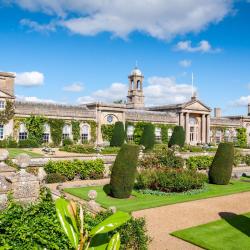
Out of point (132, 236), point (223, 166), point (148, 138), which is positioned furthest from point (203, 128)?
point (132, 236)

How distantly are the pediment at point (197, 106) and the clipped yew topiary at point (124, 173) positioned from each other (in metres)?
32.9

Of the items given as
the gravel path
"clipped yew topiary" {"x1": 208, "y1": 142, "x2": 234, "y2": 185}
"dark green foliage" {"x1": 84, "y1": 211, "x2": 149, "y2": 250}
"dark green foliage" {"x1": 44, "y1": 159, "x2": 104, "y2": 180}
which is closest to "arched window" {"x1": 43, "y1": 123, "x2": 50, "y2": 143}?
"dark green foliage" {"x1": 44, "y1": 159, "x2": 104, "y2": 180}

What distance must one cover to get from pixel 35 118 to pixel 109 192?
2084 centimetres

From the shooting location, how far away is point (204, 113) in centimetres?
4797

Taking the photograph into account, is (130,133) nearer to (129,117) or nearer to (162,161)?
(129,117)

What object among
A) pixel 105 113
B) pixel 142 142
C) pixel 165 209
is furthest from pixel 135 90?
pixel 165 209

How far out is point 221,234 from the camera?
9.68 metres

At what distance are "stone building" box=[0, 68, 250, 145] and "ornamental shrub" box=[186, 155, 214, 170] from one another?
16.2 m

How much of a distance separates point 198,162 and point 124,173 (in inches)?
476

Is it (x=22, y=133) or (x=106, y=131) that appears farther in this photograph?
(x=106, y=131)

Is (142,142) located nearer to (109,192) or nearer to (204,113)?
(204,113)

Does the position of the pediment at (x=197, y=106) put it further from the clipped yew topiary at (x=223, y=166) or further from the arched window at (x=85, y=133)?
the clipped yew topiary at (x=223, y=166)

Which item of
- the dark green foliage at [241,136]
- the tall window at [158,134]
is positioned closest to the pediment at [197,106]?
the tall window at [158,134]

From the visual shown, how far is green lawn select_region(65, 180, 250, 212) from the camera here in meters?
12.8
